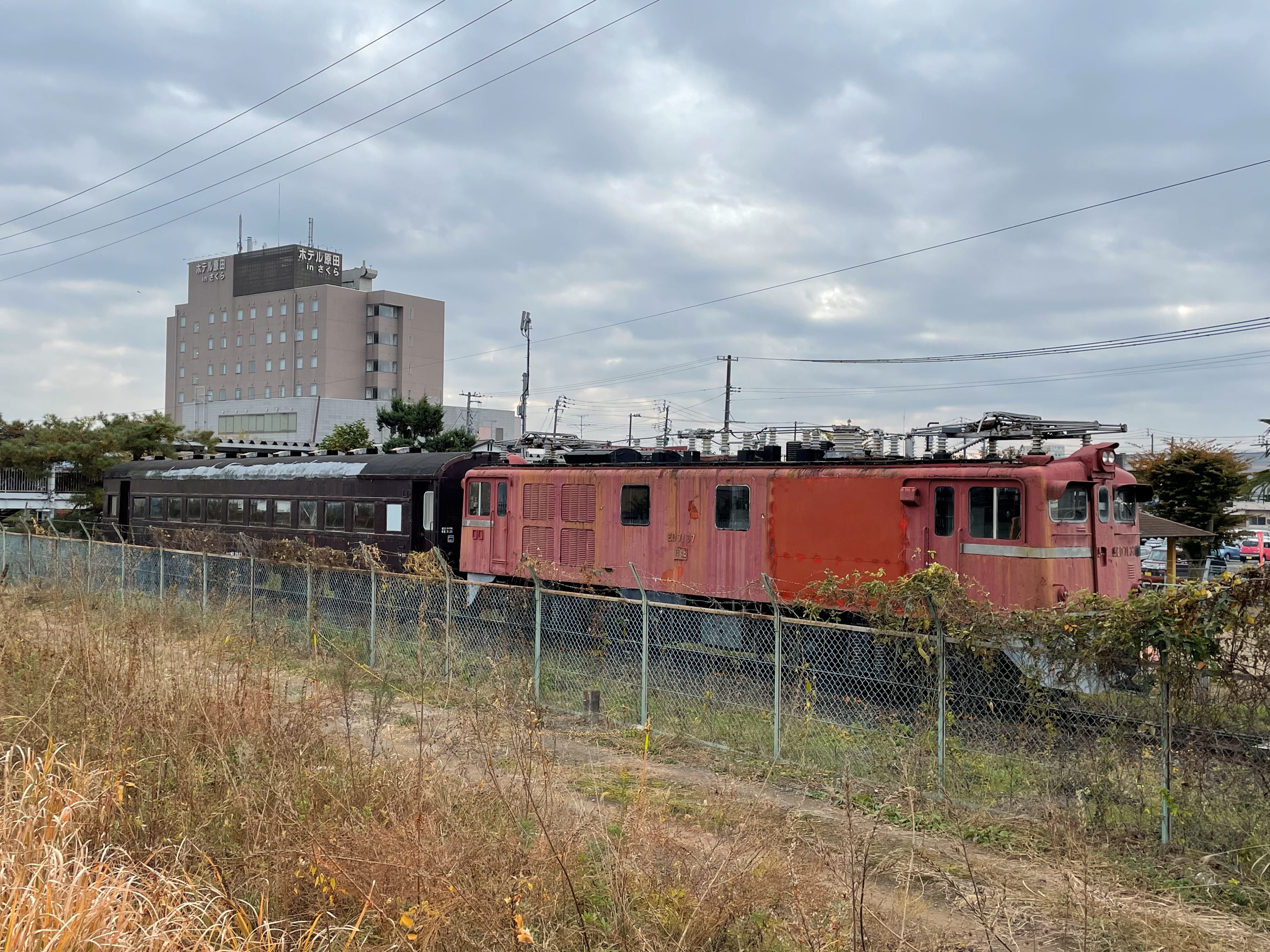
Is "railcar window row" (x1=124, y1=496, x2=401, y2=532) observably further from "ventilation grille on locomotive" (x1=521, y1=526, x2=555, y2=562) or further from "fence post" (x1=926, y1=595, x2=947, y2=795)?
"fence post" (x1=926, y1=595, x2=947, y2=795)

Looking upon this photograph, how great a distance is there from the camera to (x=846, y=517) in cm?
1259

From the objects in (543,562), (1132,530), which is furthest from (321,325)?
(1132,530)

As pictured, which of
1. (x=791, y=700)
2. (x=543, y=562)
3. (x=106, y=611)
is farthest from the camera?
(x=543, y=562)

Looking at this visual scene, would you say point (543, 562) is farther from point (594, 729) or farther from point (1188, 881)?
point (1188, 881)

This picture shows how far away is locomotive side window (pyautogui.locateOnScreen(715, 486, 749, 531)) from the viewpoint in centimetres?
1371

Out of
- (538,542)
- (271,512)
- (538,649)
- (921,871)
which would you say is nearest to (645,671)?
(538,649)

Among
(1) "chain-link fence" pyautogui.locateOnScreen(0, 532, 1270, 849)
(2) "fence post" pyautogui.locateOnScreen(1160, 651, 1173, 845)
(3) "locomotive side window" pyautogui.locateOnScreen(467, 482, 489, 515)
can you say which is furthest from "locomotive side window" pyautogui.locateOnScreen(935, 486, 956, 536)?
(3) "locomotive side window" pyautogui.locateOnScreen(467, 482, 489, 515)

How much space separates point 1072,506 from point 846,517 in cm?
278

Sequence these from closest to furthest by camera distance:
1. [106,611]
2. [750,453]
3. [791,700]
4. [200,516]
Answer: [791,700] → [106,611] → [750,453] → [200,516]

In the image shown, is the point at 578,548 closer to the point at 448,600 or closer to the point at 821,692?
the point at 448,600

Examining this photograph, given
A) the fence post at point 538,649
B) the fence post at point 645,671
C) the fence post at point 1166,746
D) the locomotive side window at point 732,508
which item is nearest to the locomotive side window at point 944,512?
the locomotive side window at point 732,508

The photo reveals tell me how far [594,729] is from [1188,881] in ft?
18.2

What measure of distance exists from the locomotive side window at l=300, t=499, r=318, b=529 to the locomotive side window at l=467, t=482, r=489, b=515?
16.2ft

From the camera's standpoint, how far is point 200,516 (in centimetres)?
2470
